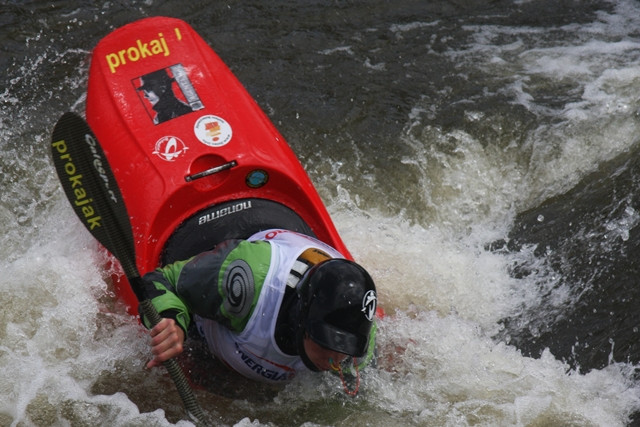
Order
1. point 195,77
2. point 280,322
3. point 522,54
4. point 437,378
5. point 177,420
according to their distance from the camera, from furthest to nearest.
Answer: point 522,54 < point 195,77 < point 437,378 < point 177,420 < point 280,322

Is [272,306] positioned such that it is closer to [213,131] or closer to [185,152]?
[185,152]

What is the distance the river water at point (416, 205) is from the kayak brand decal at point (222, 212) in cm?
52

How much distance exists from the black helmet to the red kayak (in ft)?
2.37

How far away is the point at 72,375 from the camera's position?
10.7ft

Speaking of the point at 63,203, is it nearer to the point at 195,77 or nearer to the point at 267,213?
the point at 195,77

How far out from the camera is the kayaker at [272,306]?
2732mm

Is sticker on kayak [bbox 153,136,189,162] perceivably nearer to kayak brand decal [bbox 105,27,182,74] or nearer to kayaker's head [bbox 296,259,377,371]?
kayak brand decal [bbox 105,27,182,74]

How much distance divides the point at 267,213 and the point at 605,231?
1867 millimetres

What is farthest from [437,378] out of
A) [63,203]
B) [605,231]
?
[63,203]

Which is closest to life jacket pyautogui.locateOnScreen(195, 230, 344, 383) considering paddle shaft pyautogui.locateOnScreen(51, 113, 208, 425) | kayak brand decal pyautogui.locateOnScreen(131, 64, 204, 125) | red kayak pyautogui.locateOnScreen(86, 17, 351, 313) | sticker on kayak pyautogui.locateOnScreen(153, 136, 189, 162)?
paddle shaft pyautogui.locateOnScreen(51, 113, 208, 425)

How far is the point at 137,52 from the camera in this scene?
4230 millimetres

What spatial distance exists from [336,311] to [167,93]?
1826mm

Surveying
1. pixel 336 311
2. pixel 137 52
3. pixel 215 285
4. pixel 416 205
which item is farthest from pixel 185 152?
pixel 416 205

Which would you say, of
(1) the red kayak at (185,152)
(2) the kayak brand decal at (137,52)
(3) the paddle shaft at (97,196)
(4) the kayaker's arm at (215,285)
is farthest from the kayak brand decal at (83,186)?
(2) the kayak brand decal at (137,52)
